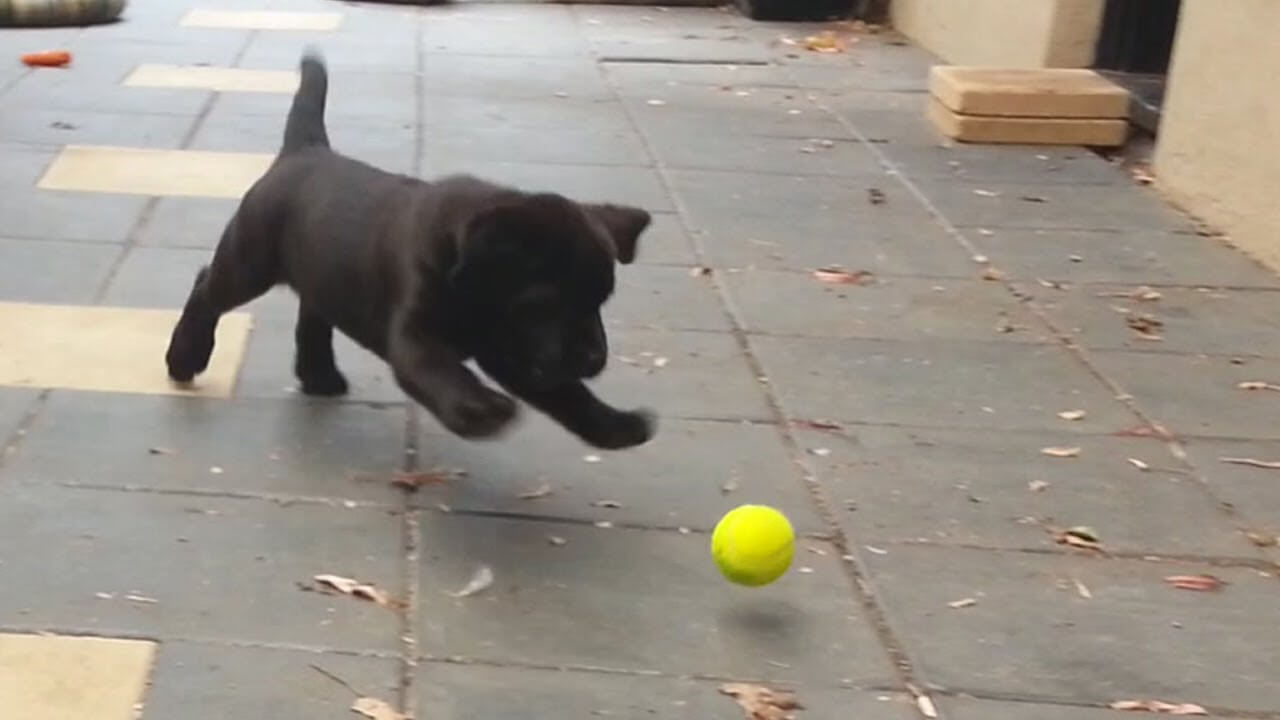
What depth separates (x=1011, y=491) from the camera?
3.41m

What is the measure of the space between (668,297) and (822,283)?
19.6 inches

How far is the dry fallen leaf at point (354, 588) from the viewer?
2762 millimetres

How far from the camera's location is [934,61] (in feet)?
29.7

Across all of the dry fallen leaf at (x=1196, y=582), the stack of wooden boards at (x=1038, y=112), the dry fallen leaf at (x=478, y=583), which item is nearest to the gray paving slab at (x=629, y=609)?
the dry fallen leaf at (x=478, y=583)

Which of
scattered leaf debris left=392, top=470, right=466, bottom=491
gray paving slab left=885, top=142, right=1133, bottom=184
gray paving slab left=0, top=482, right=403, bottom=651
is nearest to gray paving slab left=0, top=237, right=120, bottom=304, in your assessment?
gray paving slab left=0, top=482, right=403, bottom=651

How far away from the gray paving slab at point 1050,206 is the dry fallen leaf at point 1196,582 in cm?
263

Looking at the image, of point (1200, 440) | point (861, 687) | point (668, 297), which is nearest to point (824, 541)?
point (861, 687)

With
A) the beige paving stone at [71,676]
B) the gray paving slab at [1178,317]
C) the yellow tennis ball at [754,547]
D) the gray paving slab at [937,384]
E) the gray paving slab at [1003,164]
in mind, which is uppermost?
the yellow tennis ball at [754,547]

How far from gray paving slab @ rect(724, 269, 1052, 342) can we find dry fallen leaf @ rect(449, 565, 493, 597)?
5.26ft

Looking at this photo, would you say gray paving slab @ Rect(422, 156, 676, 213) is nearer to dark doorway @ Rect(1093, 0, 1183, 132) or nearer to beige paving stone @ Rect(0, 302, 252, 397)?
beige paving stone @ Rect(0, 302, 252, 397)

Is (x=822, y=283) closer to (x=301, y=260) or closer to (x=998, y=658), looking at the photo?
(x=301, y=260)

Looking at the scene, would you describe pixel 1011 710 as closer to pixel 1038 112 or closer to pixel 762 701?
pixel 762 701

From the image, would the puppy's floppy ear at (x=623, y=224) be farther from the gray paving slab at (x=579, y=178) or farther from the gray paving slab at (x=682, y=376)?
the gray paving slab at (x=579, y=178)

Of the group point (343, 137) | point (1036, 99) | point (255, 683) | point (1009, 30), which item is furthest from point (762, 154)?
point (255, 683)
